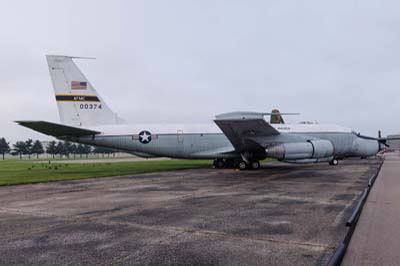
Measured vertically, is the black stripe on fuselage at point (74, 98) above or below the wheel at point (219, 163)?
above

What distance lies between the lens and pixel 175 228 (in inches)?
241

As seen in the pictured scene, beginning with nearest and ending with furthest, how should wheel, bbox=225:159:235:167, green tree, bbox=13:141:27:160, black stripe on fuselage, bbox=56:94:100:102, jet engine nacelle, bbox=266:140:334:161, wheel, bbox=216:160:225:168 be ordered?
jet engine nacelle, bbox=266:140:334:161
black stripe on fuselage, bbox=56:94:100:102
wheel, bbox=225:159:235:167
wheel, bbox=216:160:225:168
green tree, bbox=13:141:27:160

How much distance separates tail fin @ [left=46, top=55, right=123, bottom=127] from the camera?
798 inches

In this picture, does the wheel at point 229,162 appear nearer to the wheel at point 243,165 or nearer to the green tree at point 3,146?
the wheel at point 243,165

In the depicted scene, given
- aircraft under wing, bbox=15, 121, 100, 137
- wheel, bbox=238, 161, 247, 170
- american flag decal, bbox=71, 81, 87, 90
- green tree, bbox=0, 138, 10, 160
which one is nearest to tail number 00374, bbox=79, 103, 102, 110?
american flag decal, bbox=71, 81, 87, 90

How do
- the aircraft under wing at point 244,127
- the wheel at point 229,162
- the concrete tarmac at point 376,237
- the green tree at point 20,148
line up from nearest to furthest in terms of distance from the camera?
the concrete tarmac at point 376,237 → the aircraft under wing at point 244,127 → the wheel at point 229,162 → the green tree at point 20,148

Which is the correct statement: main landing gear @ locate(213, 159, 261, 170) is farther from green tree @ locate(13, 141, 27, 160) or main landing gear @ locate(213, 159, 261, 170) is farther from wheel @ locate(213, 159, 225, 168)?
green tree @ locate(13, 141, 27, 160)

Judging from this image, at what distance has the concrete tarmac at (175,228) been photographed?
14.7 ft

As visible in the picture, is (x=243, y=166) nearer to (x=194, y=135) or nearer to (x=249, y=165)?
(x=249, y=165)

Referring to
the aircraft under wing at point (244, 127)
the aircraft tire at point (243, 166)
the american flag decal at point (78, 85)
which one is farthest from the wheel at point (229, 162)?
the american flag decal at point (78, 85)

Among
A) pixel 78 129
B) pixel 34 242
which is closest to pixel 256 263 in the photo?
pixel 34 242

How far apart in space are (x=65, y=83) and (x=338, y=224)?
61.2 ft

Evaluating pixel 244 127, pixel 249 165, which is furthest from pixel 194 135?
pixel 244 127

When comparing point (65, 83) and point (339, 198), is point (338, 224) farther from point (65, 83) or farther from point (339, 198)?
point (65, 83)
